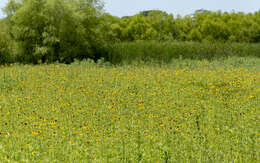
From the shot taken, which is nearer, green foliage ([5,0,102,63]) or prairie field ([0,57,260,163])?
prairie field ([0,57,260,163])

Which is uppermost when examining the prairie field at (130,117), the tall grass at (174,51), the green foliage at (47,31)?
the green foliage at (47,31)

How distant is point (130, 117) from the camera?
794 cm

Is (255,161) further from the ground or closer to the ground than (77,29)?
closer to the ground

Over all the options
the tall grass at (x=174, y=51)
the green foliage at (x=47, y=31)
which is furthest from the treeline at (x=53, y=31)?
the tall grass at (x=174, y=51)

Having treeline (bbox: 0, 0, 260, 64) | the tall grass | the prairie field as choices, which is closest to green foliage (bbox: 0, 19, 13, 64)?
treeline (bbox: 0, 0, 260, 64)

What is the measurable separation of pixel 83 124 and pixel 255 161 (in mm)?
3473

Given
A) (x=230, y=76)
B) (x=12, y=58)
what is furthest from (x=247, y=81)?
(x=12, y=58)

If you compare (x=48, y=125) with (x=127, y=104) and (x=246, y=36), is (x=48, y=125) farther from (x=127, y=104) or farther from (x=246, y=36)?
(x=246, y=36)

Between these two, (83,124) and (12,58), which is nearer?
(83,124)

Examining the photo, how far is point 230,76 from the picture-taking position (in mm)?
11984

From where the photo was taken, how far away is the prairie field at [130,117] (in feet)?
18.9

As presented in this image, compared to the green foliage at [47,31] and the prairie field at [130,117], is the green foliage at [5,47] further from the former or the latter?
the prairie field at [130,117]

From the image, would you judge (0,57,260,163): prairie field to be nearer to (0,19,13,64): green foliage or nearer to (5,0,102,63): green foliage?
(5,0,102,63): green foliage

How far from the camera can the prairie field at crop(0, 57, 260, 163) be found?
18.9 feet
